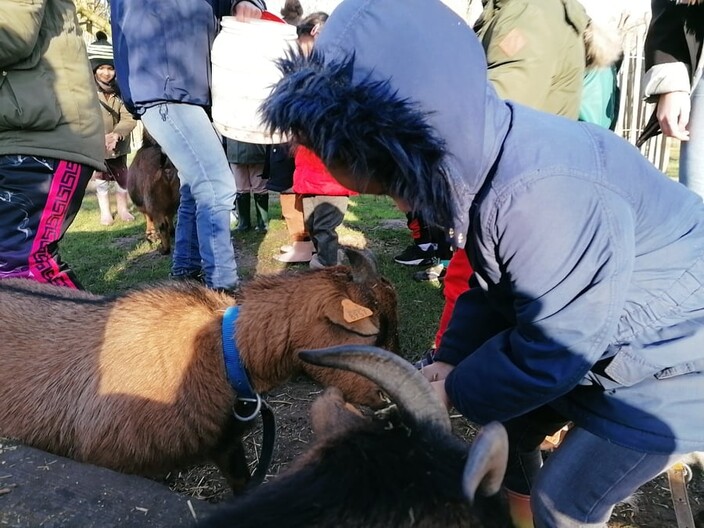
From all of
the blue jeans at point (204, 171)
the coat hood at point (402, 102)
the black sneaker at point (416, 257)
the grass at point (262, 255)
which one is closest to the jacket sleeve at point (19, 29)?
the blue jeans at point (204, 171)

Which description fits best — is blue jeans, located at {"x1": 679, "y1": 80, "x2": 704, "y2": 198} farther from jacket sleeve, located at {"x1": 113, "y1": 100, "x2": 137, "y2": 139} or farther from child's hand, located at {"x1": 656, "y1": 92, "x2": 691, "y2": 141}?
jacket sleeve, located at {"x1": 113, "y1": 100, "x2": 137, "y2": 139}

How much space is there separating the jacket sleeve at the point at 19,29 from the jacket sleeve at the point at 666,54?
335 centimetres

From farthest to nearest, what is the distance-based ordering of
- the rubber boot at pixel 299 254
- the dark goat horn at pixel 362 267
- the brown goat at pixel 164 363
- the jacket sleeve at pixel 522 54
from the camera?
the rubber boot at pixel 299 254
the jacket sleeve at pixel 522 54
the dark goat horn at pixel 362 267
the brown goat at pixel 164 363

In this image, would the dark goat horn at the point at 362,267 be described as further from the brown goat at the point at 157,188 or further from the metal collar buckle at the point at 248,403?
the brown goat at the point at 157,188

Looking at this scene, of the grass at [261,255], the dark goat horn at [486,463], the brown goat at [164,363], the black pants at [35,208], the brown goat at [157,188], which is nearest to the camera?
the dark goat horn at [486,463]

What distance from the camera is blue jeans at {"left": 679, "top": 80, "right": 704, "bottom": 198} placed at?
2832 millimetres

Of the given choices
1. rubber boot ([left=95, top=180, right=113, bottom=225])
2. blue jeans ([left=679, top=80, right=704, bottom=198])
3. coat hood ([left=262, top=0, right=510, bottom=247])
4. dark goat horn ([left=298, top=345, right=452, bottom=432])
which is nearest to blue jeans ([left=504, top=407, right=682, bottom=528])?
dark goat horn ([left=298, top=345, right=452, bottom=432])

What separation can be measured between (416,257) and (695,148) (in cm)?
412

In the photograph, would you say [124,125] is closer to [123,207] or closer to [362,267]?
[123,207]

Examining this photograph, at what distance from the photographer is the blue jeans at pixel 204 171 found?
423 centimetres

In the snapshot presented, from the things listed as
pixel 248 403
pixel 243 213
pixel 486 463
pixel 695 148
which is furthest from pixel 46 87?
pixel 243 213

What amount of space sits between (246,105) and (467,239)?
8.91 feet

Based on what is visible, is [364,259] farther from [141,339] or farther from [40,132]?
[40,132]

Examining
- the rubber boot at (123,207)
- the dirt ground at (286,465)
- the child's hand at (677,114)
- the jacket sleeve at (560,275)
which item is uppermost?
the child's hand at (677,114)
